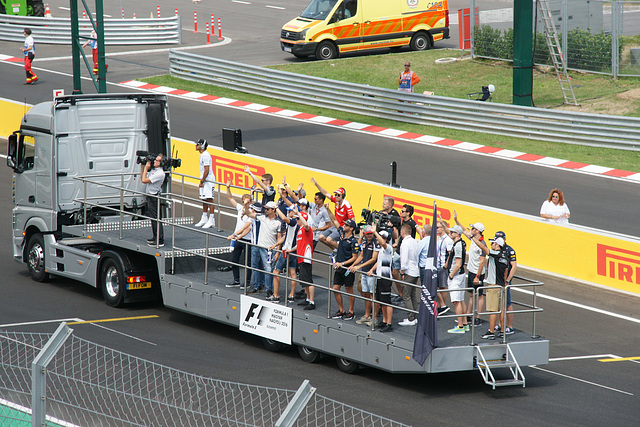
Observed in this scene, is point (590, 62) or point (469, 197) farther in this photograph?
point (590, 62)

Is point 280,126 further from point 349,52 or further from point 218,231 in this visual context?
point 218,231

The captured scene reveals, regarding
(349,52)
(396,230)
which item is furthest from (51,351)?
(349,52)

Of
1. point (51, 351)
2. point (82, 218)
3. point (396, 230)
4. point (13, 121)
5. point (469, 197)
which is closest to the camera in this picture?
point (51, 351)

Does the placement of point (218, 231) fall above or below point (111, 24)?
below

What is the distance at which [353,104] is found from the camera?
29.8 metres

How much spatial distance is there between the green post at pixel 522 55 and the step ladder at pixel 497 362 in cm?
1696

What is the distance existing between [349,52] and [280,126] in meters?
8.67

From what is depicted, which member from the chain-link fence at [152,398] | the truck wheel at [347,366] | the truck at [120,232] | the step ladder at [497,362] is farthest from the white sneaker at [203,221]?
the step ladder at [497,362]

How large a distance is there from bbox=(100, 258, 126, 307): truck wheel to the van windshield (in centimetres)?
2023

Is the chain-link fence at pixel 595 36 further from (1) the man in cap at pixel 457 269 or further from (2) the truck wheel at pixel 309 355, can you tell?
(2) the truck wheel at pixel 309 355

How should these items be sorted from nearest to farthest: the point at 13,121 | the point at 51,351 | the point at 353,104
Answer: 1. the point at 51,351
2. the point at 13,121
3. the point at 353,104

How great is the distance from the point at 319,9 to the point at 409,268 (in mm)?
23076

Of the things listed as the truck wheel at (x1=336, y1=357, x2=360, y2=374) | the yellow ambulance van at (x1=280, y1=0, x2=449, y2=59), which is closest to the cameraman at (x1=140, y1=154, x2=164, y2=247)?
the truck wheel at (x1=336, y1=357, x2=360, y2=374)

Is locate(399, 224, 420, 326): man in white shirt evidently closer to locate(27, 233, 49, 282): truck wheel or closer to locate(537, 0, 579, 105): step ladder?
locate(27, 233, 49, 282): truck wheel
